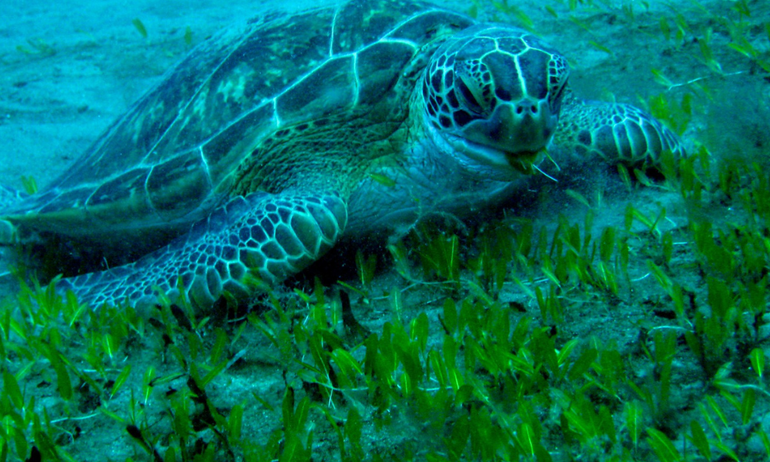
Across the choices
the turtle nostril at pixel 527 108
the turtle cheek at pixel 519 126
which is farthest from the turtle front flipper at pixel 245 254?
the turtle nostril at pixel 527 108

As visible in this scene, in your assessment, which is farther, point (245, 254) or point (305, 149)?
point (305, 149)

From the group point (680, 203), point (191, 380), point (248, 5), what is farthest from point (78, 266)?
point (248, 5)

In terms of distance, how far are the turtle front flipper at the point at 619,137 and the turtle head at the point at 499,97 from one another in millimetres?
604

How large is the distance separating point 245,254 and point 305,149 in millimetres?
687

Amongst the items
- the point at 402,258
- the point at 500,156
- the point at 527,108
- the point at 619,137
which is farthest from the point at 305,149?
the point at 619,137

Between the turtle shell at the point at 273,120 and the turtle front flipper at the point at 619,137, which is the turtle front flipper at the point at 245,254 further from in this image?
the turtle front flipper at the point at 619,137

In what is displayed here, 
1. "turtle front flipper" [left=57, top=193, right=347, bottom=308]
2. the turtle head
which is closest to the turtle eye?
the turtle head

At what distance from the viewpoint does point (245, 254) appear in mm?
1918

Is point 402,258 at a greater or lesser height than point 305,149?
lesser

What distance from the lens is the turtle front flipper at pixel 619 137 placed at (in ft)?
7.23

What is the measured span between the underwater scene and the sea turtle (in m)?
0.01

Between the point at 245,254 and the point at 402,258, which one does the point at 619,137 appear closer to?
the point at 402,258

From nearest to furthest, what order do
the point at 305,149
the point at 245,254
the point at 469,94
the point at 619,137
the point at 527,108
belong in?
1. the point at 527,108
2. the point at 469,94
3. the point at 245,254
4. the point at 619,137
5. the point at 305,149

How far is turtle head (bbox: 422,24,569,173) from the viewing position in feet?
5.43
